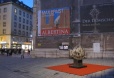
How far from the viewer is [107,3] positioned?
25.3 m

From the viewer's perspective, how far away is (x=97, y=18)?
25.5m

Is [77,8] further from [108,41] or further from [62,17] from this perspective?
[108,41]

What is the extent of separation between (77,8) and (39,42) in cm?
738

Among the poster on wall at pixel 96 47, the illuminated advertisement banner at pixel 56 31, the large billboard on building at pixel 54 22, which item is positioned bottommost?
the poster on wall at pixel 96 47

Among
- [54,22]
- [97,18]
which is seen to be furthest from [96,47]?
[54,22]

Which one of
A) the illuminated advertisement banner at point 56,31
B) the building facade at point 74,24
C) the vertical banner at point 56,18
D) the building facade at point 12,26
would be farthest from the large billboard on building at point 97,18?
the building facade at point 12,26

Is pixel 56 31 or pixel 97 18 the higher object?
pixel 97 18

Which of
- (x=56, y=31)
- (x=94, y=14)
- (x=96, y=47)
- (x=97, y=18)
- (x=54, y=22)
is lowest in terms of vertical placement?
(x=96, y=47)

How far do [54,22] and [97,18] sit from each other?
20.0 ft

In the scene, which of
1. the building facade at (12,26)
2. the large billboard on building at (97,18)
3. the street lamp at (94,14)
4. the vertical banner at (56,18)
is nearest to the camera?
the large billboard on building at (97,18)

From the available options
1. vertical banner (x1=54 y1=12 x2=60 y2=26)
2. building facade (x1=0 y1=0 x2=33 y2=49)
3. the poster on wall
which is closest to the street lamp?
the poster on wall

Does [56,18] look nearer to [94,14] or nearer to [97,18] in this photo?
[94,14]

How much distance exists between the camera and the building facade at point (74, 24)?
25.1 meters

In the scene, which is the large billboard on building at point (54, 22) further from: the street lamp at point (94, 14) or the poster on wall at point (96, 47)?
the poster on wall at point (96, 47)
